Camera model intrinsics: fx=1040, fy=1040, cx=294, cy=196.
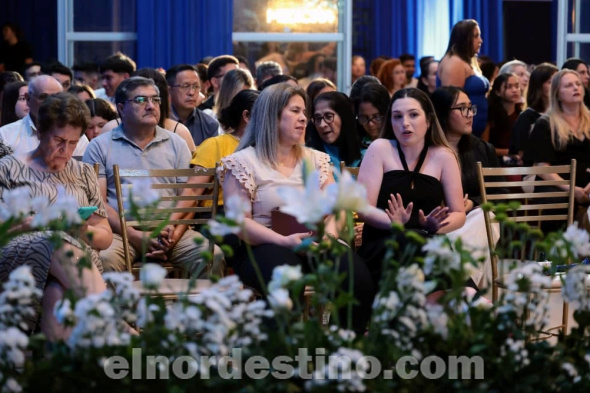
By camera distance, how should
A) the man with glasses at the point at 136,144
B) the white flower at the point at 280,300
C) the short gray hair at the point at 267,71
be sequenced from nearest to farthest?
the white flower at the point at 280,300 < the man with glasses at the point at 136,144 < the short gray hair at the point at 267,71

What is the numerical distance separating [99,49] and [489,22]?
191 inches

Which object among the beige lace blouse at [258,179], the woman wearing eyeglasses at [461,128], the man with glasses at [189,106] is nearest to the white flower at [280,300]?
the beige lace blouse at [258,179]

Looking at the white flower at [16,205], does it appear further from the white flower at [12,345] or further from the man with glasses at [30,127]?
the man with glasses at [30,127]

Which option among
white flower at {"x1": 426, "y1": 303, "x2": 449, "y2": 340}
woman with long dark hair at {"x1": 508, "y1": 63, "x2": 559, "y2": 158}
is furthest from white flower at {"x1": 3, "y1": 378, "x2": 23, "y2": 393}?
woman with long dark hair at {"x1": 508, "y1": 63, "x2": 559, "y2": 158}

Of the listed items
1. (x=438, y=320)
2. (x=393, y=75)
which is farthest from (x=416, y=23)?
(x=438, y=320)

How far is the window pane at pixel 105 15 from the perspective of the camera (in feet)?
30.2

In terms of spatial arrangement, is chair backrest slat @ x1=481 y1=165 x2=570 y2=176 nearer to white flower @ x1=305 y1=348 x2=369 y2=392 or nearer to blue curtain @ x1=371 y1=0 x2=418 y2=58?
white flower @ x1=305 y1=348 x2=369 y2=392

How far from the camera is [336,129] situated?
16.5ft

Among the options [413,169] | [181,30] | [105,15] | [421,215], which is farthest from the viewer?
[105,15]

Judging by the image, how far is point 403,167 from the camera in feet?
13.7

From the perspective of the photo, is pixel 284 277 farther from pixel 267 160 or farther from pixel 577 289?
pixel 267 160

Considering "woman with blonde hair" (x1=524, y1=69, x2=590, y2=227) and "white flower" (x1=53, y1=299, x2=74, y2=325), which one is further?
"woman with blonde hair" (x1=524, y1=69, x2=590, y2=227)

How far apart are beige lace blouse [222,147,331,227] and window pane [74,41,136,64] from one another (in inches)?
214

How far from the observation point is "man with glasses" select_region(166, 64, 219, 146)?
5.98 metres
